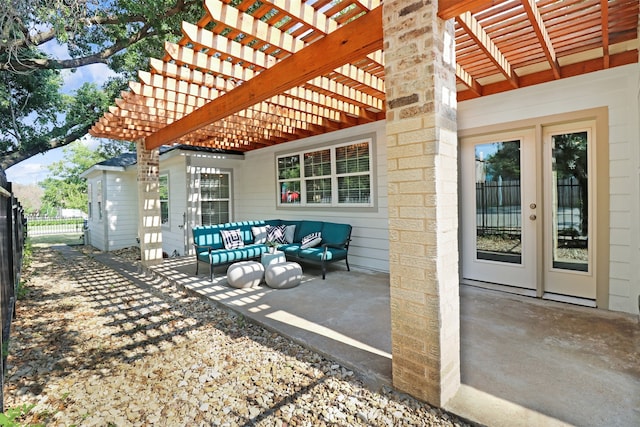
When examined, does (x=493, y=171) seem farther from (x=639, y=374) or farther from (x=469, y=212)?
(x=639, y=374)

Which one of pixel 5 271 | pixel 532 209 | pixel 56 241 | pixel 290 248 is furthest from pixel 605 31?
pixel 56 241

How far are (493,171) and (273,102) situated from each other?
3389 millimetres

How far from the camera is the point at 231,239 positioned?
6.10 meters

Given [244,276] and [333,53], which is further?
[244,276]

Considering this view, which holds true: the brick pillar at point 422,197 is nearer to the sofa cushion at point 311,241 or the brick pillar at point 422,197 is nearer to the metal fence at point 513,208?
the metal fence at point 513,208

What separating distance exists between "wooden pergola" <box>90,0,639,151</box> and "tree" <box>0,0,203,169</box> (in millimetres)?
2079

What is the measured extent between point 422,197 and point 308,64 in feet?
5.79

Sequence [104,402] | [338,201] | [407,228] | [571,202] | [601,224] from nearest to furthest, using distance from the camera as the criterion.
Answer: [407,228] < [104,402] < [601,224] < [571,202] < [338,201]

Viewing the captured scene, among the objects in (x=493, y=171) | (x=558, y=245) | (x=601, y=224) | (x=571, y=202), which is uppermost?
(x=493, y=171)

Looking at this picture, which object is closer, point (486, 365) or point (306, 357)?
point (486, 365)

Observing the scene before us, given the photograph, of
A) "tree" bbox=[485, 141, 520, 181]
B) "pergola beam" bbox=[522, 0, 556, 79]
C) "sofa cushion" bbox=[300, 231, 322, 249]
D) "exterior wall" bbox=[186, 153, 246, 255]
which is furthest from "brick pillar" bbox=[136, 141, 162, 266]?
"pergola beam" bbox=[522, 0, 556, 79]

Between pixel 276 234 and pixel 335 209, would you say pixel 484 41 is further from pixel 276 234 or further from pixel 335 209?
pixel 276 234

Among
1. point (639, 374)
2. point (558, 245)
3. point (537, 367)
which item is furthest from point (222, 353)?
point (558, 245)

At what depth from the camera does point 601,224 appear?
139 inches
